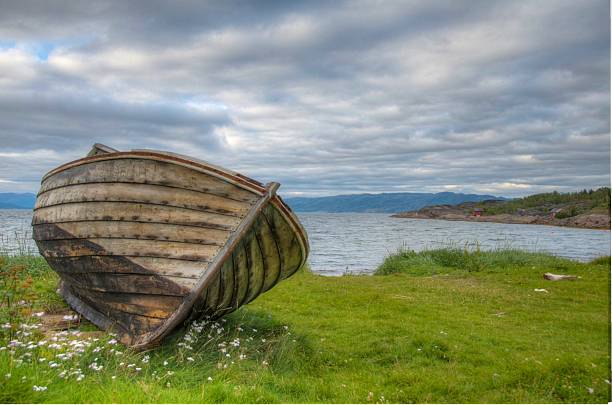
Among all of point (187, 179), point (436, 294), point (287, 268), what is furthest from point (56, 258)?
point (436, 294)

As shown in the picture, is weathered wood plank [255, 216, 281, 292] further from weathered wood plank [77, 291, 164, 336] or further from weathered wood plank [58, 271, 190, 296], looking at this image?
weathered wood plank [77, 291, 164, 336]

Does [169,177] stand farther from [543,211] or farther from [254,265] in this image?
[543,211]

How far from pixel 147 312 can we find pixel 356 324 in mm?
4334

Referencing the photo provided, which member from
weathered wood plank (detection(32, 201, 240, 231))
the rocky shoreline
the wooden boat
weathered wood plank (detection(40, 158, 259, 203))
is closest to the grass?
the wooden boat

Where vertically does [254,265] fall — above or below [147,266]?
below

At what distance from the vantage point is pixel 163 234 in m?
6.57

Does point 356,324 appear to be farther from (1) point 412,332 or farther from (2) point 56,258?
(2) point 56,258

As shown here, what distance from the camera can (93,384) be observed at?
4.73m

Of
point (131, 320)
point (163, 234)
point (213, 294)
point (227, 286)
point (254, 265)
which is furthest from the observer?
point (254, 265)

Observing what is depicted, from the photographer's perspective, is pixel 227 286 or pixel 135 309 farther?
pixel 227 286

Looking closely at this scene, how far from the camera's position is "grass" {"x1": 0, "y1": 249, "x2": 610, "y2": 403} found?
16.4ft

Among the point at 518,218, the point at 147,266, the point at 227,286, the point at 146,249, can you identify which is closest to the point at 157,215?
the point at 146,249

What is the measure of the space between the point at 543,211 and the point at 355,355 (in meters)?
97.1

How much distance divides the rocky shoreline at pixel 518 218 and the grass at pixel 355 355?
223 feet
